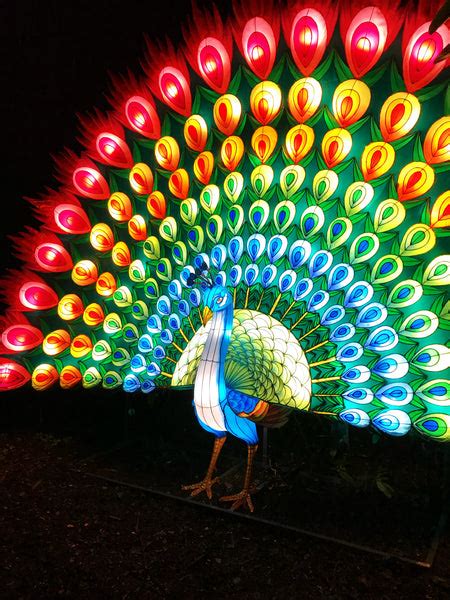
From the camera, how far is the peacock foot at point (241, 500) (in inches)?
154

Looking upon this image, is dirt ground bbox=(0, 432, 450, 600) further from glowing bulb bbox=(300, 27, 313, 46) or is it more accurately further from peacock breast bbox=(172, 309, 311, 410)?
glowing bulb bbox=(300, 27, 313, 46)

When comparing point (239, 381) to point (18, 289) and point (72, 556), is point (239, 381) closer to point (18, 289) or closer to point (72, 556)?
point (72, 556)

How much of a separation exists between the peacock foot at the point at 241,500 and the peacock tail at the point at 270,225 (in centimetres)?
81

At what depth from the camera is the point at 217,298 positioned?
3770mm

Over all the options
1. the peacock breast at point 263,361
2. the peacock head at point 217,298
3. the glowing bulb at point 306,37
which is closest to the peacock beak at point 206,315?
the peacock breast at point 263,361

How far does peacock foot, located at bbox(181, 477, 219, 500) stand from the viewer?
4109 millimetres

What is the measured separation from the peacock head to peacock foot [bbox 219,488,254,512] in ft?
4.42

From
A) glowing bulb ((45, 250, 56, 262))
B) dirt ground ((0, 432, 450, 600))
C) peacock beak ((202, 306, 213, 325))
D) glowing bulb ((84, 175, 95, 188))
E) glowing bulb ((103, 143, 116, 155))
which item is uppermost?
glowing bulb ((103, 143, 116, 155))

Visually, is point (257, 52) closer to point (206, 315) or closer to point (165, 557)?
point (206, 315)

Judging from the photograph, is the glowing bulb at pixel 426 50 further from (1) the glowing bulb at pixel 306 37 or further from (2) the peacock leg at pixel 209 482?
(2) the peacock leg at pixel 209 482

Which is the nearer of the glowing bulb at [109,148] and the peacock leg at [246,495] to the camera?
the peacock leg at [246,495]

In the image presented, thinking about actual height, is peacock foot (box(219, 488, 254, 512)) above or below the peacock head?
below

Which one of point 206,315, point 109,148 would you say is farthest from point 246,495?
point 109,148

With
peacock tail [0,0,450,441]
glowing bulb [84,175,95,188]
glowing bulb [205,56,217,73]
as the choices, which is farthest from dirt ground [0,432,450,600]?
glowing bulb [205,56,217,73]
